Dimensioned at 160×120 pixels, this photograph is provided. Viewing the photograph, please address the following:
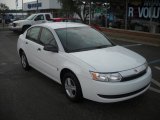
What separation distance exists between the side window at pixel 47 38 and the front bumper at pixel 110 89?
1575 millimetres

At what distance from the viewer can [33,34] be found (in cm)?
681

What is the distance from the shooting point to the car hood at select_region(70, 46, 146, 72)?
14.4 ft

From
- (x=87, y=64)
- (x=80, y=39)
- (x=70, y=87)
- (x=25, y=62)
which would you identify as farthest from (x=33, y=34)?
(x=87, y=64)

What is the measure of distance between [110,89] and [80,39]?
70.4 inches

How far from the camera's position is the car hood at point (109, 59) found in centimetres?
438

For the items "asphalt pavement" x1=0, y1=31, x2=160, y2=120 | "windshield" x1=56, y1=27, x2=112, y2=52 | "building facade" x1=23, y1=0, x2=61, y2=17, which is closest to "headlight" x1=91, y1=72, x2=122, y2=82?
"asphalt pavement" x1=0, y1=31, x2=160, y2=120

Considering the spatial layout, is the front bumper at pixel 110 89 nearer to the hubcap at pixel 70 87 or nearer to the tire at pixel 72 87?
the tire at pixel 72 87

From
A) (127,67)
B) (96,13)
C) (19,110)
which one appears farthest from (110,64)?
(96,13)

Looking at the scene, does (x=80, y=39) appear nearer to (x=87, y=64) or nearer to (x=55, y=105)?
(x=87, y=64)

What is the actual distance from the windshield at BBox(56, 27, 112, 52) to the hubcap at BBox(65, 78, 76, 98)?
0.69m

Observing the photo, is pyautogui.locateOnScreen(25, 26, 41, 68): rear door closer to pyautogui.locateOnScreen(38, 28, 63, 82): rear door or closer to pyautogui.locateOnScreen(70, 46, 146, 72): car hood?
pyautogui.locateOnScreen(38, 28, 63, 82): rear door

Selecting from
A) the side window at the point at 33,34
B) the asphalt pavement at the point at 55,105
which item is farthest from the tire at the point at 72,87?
the side window at the point at 33,34

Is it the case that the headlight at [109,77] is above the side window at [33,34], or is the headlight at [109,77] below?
below

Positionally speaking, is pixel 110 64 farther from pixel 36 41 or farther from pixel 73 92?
pixel 36 41
